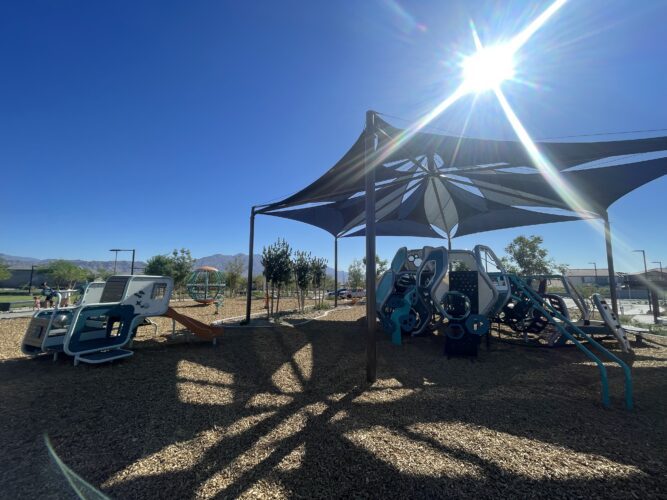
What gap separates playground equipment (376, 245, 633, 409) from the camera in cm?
655

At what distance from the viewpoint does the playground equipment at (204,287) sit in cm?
1881

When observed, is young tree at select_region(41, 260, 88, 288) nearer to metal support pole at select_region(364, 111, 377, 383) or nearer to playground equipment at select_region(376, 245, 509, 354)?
playground equipment at select_region(376, 245, 509, 354)

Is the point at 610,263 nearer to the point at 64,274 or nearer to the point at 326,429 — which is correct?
the point at 326,429

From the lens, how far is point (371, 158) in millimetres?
5207

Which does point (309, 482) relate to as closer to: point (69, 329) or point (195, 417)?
point (195, 417)

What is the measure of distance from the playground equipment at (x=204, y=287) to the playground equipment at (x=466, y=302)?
13.5 m

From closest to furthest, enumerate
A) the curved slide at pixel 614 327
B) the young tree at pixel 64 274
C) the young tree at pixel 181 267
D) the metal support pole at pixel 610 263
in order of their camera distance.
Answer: the curved slide at pixel 614 327 → the metal support pole at pixel 610 263 → the young tree at pixel 181 267 → the young tree at pixel 64 274

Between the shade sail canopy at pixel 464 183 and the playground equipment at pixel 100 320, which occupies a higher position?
the shade sail canopy at pixel 464 183

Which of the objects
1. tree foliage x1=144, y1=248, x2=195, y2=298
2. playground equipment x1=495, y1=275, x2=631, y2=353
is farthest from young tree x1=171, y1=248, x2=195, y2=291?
playground equipment x1=495, y1=275, x2=631, y2=353

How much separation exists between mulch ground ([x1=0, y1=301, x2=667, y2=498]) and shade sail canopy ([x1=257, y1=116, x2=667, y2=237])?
3.95 metres

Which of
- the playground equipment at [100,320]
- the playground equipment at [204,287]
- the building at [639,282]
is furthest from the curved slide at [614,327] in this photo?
the playground equipment at [204,287]

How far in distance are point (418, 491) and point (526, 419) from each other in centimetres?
207

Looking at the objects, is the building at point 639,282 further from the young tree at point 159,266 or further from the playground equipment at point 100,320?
the young tree at point 159,266

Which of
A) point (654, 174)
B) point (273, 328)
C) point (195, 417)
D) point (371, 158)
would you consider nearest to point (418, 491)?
point (195, 417)
